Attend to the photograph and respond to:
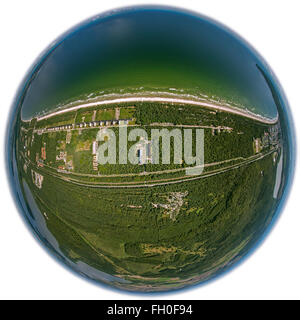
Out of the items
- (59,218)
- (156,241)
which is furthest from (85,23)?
(156,241)

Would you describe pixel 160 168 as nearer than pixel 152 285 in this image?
Yes

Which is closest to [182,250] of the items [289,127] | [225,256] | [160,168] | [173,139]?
[225,256]

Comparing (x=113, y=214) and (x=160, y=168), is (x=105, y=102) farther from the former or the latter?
(x=113, y=214)

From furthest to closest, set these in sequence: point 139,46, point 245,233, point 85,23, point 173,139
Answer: point 85,23 → point 245,233 → point 139,46 → point 173,139

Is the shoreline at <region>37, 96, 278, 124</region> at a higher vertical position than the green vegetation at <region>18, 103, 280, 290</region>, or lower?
higher

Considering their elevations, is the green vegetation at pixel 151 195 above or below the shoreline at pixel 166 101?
below

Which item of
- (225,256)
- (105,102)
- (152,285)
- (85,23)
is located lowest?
(152,285)

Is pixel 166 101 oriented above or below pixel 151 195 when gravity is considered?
above

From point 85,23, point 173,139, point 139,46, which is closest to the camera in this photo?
point 173,139

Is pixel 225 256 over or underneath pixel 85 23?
underneath
